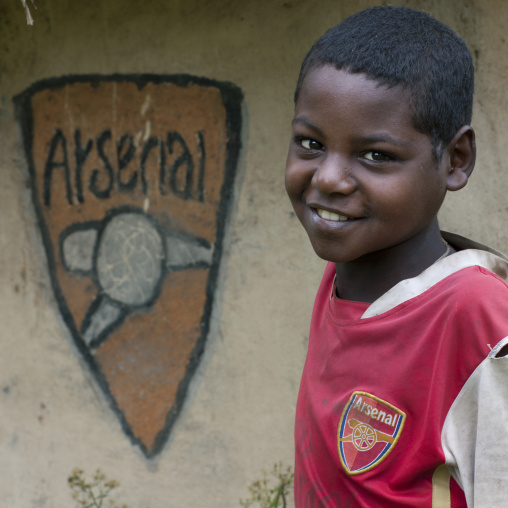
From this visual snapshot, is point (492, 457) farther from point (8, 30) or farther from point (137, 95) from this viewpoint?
point (8, 30)

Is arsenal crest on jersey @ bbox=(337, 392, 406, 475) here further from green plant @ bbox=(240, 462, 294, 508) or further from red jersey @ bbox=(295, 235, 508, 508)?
green plant @ bbox=(240, 462, 294, 508)

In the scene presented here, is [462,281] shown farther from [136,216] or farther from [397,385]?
[136,216]

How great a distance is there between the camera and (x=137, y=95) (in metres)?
2.64

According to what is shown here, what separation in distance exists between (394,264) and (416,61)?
405 millimetres

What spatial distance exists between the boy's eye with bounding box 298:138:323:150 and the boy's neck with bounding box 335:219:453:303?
0.26m

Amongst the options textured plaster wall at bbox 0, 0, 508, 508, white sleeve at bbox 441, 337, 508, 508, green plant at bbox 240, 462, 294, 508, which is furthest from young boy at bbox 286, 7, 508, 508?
green plant at bbox 240, 462, 294, 508

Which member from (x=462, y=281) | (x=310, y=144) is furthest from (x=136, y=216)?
(x=462, y=281)

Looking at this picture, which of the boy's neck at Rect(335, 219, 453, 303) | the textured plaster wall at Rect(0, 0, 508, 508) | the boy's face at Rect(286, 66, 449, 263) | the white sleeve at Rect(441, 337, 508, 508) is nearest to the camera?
the white sleeve at Rect(441, 337, 508, 508)

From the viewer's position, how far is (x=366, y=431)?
1.32m

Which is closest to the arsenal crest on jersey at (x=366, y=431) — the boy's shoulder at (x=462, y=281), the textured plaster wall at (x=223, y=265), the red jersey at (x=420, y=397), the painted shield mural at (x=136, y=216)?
the red jersey at (x=420, y=397)

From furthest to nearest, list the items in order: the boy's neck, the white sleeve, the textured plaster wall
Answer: the textured plaster wall → the boy's neck → the white sleeve

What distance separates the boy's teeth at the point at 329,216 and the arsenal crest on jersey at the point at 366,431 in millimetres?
332

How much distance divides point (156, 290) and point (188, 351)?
0.26m

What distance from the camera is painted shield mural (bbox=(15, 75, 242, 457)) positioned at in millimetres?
2605
